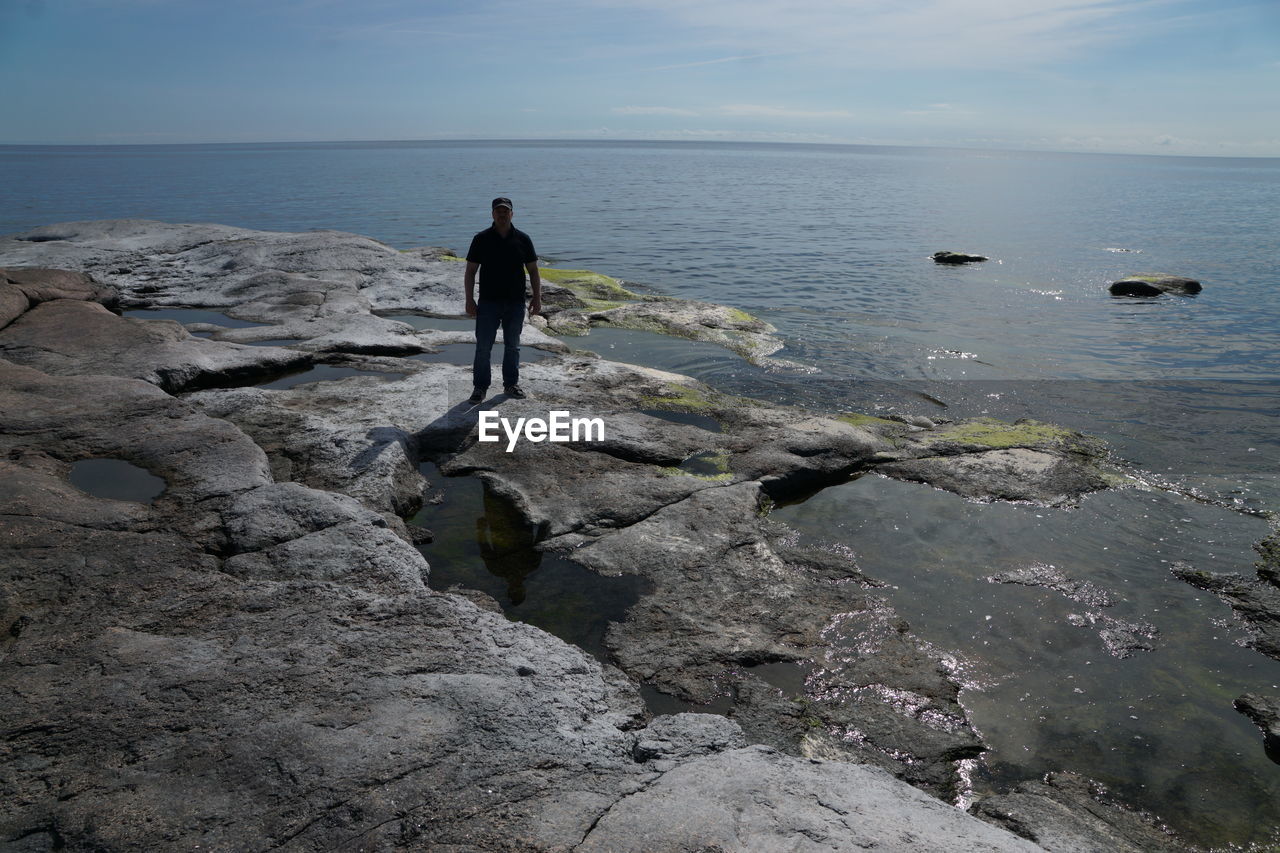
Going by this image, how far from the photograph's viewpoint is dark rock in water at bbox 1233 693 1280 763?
183 inches

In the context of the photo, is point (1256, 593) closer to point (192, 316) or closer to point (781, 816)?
point (781, 816)

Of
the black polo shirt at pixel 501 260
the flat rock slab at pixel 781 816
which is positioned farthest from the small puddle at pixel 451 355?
the flat rock slab at pixel 781 816

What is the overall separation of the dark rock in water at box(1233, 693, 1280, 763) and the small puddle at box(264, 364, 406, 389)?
28.4 ft

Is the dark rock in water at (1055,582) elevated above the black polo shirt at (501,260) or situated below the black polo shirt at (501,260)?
below

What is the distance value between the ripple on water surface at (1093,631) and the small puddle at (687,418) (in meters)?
1.81

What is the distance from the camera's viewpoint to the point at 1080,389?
12258mm

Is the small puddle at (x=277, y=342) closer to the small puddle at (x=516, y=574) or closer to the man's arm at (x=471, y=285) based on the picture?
the man's arm at (x=471, y=285)

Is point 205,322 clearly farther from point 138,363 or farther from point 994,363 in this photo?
point 994,363

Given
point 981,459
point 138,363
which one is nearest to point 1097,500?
point 981,459

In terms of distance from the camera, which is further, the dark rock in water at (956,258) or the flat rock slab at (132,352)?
the dark rock in water at (956,258)

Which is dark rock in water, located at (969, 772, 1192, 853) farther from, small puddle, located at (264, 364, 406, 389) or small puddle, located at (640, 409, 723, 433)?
small puddle, located at (264, 364, 406, 389)

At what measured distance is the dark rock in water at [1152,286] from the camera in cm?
2086


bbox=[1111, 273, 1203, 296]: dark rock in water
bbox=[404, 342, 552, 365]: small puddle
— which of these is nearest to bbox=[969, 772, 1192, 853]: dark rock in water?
bbox=[404, 342, 552, 365]: small puddle

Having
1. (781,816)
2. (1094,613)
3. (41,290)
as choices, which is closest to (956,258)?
(1094,613)
